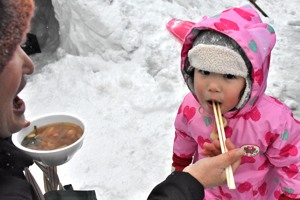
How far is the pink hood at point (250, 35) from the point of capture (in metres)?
2.12

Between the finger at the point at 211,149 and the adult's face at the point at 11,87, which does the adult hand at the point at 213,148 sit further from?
the adult's face at the point at 11,87

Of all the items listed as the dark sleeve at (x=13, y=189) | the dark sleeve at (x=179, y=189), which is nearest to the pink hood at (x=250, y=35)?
the dark sleeve at (x=179, y=189)

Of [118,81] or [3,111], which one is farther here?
[118,81]

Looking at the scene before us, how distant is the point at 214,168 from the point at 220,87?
0.44 metres

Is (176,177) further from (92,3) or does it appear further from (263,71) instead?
(92,3)

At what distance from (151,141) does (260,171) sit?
76.1 inches

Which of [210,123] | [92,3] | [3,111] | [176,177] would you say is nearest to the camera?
[3,111]

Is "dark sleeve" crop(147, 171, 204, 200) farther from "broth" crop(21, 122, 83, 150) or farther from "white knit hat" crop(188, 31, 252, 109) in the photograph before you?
"broth" crop(21, 122, 83, 150)

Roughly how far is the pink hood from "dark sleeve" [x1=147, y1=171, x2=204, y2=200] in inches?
19.9

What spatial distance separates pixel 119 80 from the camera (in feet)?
16.7

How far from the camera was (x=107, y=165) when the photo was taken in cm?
415

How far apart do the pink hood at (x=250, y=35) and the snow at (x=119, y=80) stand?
196 cm

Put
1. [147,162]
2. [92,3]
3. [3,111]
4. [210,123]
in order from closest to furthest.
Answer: [3,111] → [210,123] → [147,162] → [92,3]

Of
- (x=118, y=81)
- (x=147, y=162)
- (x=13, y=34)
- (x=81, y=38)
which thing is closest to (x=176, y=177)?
(x=13, y=34)
